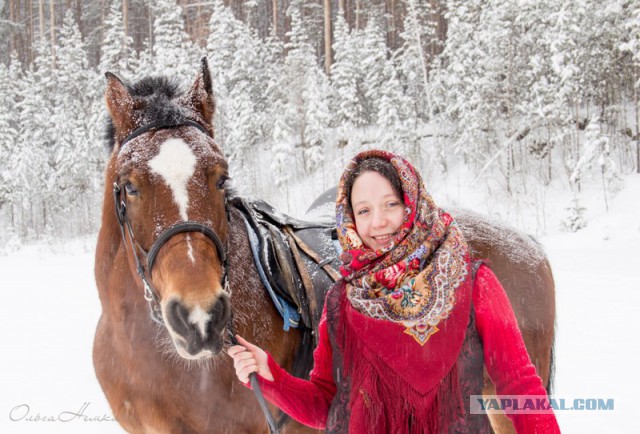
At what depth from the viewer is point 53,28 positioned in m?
31.2

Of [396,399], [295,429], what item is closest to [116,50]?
[295,429]

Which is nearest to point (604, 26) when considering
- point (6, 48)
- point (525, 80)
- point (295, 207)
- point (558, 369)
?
point (525, 80)

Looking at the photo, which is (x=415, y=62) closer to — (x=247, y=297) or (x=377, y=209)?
(x=247, y=297)

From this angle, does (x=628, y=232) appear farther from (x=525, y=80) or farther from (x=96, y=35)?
(x=96, y=35)

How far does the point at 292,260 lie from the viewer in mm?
2863

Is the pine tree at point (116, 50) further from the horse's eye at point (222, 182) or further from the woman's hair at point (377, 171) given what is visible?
the woman's hair at point (377, 171)

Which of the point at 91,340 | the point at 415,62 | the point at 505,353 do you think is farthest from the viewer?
the point at 415,62

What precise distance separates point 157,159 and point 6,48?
47.2 m

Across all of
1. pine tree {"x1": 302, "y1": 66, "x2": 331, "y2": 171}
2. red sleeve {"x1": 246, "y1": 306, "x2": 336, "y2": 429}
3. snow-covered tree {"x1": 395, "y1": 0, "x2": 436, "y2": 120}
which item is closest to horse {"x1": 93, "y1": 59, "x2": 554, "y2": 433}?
red sleeve {"x1": 246, "y1": 306, "x2": 336, "y2": 429}

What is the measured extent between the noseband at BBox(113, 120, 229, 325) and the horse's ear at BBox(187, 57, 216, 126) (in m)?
0.22

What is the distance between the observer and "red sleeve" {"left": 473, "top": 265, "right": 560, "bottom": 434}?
4.58 feet

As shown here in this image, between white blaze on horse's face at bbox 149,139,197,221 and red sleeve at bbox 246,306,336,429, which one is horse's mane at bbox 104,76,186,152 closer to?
white blaze on horse's face at bbox 149,139,197,221

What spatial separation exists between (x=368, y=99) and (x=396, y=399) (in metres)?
26.4

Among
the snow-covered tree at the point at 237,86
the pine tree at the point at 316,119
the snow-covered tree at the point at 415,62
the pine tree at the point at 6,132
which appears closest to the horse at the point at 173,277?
the pine tree at the point at 316,119
